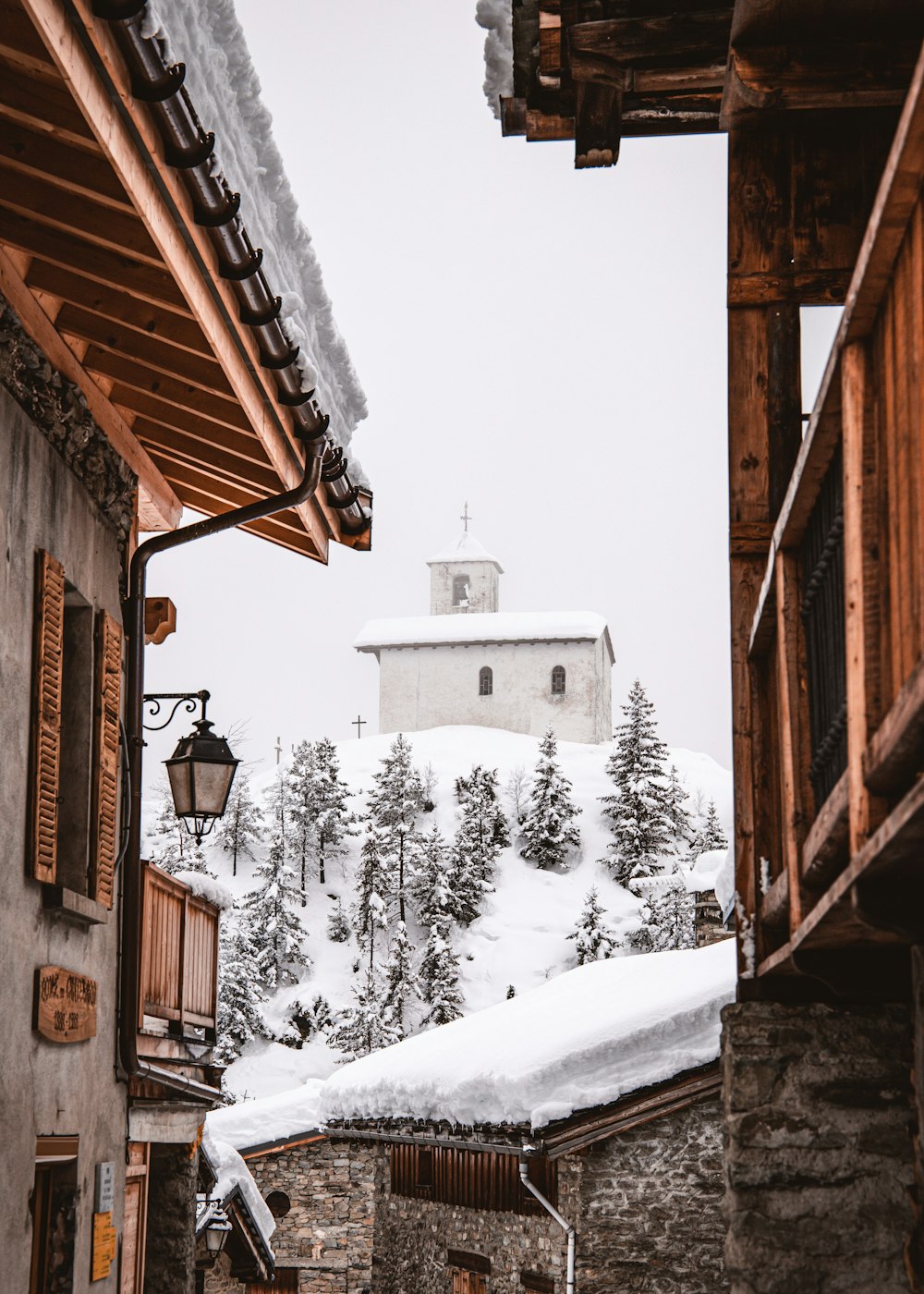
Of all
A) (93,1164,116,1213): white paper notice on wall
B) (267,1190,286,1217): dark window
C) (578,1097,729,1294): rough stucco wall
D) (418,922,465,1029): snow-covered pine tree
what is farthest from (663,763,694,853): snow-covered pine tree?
(93,1164,116,1213): white paper notice on wall

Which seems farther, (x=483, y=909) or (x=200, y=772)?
(x=483, y=909)

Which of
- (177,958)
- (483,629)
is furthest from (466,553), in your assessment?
(177,958)

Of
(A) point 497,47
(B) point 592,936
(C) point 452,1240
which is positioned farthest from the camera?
(B) point 592,936

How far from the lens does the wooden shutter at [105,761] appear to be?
6816mm

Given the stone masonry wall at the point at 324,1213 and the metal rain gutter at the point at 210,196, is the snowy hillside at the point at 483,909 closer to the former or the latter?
the stone masonry wall at the point at 324,1213

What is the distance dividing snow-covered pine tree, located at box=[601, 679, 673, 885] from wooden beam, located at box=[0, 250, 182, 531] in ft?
165

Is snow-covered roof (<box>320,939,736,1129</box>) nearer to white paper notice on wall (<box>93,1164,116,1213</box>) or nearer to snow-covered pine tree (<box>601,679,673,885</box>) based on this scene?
white paper notice on wall (<box>93,1164,116,1213</box>)

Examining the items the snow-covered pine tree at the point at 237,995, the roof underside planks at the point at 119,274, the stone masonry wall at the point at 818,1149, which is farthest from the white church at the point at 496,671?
the stone masonry wall at the point at 818,1149

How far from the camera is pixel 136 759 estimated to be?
7.66 m

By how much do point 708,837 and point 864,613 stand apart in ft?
195

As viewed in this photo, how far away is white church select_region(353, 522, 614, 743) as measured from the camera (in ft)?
249

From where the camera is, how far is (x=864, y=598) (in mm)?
2857

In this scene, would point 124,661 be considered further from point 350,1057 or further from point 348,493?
point 350,1057

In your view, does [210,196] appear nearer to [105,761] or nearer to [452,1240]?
[105,761]
